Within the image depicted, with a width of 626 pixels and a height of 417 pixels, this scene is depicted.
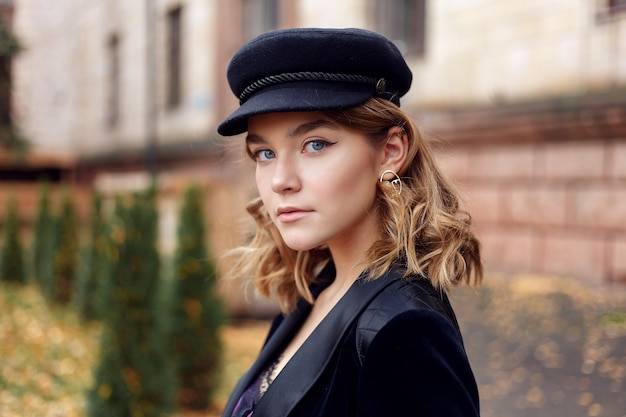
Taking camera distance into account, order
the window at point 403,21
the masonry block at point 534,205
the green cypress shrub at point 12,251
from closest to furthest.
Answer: the masonry block at point 534,205, the window at point 403,21, the green cypress shrub at point 12,251

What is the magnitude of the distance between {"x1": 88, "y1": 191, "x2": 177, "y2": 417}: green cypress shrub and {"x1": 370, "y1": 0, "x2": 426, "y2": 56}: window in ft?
14.0

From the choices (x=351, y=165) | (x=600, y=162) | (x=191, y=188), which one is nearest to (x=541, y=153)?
(x=600, y=162)

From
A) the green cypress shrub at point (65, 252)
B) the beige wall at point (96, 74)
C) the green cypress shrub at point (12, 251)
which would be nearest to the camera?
the beige wall at point (96, 74)

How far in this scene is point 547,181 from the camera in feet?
20.6

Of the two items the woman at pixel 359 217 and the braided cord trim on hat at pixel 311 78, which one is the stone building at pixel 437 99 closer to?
the woman at pixel 359 217

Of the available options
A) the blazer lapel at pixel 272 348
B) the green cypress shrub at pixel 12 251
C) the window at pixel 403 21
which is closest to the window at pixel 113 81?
the green cypress shrub at pixel 12 251

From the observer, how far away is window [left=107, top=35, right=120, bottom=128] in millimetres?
8742

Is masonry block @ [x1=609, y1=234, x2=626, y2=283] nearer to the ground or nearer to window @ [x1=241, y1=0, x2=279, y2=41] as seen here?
the ground

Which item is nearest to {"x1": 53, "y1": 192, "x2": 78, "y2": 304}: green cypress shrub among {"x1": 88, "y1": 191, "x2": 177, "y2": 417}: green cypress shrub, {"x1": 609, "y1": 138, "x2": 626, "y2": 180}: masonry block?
{"x1": 88, "y1": 191, "x2": 177, "y2": 417}: green cypress shrub

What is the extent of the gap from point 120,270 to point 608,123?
156 inches

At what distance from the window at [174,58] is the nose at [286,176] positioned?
8945 millimetres

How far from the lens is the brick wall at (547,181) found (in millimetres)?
5602

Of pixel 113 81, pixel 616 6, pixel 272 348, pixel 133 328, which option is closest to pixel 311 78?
pixel 272 348

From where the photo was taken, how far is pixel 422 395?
1241 mm
